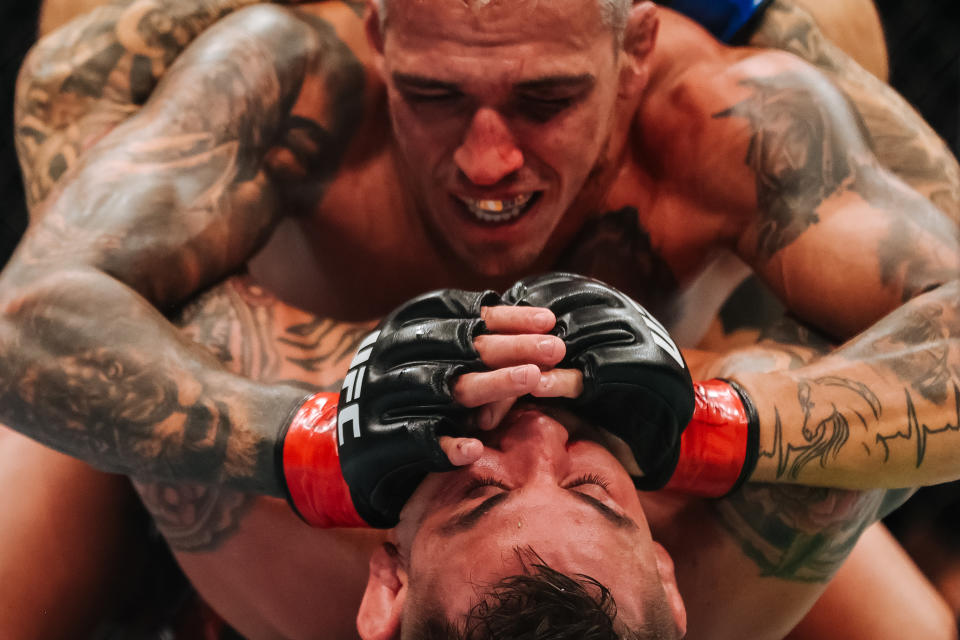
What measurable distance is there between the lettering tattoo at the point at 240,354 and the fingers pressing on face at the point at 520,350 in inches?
14.0

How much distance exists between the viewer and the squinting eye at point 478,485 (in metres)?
0.85

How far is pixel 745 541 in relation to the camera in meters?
1.09

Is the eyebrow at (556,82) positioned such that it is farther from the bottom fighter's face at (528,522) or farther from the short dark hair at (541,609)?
the short dark hair at (541,609)

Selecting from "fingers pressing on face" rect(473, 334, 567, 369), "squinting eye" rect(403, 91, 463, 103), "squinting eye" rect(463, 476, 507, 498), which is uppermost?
"squinting eye" rect(403, 91, 463, 103)

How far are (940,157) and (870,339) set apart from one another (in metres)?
0.52

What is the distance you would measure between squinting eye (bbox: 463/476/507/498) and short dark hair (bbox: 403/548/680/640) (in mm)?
83

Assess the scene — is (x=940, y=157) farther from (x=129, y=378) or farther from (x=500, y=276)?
(x=129, y=378)

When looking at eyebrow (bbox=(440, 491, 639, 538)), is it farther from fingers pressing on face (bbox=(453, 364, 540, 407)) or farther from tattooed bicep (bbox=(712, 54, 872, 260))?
tattooed bicep (bbox=(712, 54, 872, 260))

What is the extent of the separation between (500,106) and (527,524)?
1.82 feet

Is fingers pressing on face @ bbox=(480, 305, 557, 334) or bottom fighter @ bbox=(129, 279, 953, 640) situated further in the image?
fingers pressing on face @ bbox=(480, 305, 557, 334)

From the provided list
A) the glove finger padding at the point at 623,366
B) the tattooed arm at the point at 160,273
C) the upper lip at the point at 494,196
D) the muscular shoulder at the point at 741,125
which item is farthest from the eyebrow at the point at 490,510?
the muscular shoulder at the point at 741,125

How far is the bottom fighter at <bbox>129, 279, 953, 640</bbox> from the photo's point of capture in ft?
2.57

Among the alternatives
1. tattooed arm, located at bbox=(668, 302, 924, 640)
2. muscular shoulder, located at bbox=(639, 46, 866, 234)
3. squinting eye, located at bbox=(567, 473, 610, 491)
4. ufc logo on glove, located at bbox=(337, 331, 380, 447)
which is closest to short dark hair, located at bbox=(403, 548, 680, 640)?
squinting eye, located at bbox=(567, 473, 610, 491)

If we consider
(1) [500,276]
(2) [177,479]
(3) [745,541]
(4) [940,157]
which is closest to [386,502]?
(2) [177,479]
